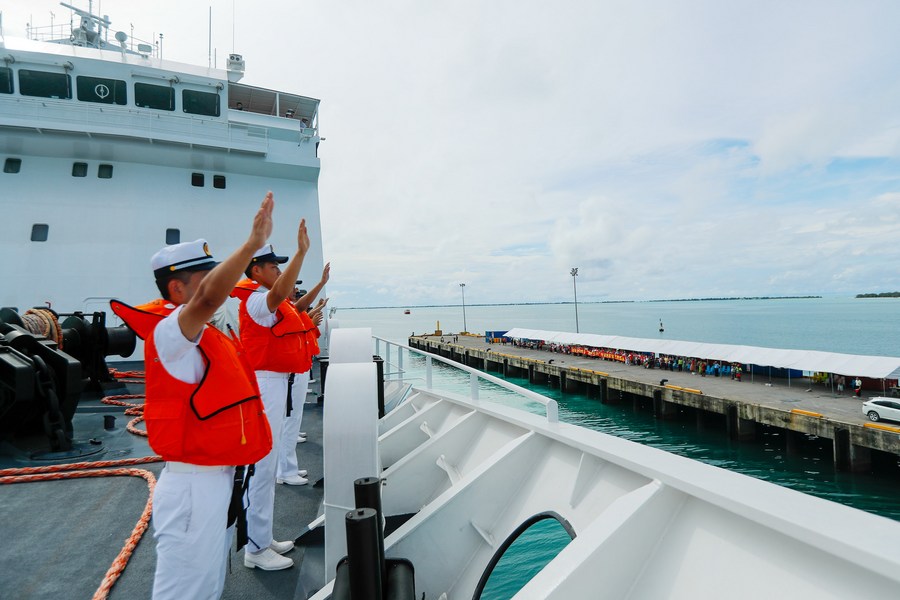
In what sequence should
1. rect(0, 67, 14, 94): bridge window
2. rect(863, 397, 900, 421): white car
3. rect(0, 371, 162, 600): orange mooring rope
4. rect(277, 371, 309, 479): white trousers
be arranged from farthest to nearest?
rect(863, 397, 900, 421): white car < rect(0, 67, 14, 94): bridge window < rect(277, 371, 309, 479): white trousers < rect(0, 371, 162, 600): orange mooring rope

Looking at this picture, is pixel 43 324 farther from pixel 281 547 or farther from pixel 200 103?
pixel 200 103

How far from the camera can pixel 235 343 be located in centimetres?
222

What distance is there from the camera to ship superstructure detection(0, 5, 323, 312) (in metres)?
10.1

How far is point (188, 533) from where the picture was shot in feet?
6.16

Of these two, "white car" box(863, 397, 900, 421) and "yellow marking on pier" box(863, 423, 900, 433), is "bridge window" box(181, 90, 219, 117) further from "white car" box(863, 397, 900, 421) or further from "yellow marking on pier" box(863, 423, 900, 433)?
"white car" box(863, 397, 900, 421)

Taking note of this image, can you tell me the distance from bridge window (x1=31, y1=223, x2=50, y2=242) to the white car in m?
23.0

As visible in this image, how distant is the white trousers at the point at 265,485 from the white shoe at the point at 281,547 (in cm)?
5

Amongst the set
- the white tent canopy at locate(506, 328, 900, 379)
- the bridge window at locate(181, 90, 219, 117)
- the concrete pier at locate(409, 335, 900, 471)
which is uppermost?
the bridge window at locate(181, 90, 219, 117)

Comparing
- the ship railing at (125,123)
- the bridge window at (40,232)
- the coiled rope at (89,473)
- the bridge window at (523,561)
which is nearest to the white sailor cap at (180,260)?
the coiled rope at (89,473)

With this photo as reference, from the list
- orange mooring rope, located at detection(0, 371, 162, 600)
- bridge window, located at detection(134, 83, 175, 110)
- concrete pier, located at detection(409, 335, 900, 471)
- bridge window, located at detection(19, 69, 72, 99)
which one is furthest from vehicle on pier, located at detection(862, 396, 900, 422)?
bridge window, located at detection(19, 69, 72, 99)

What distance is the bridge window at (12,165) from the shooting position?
34.2ft

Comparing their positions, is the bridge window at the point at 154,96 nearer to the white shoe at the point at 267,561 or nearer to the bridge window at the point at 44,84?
the bridge window at the point at 44,84

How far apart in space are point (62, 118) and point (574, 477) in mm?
13190

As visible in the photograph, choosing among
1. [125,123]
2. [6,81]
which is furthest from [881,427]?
[6,81]
